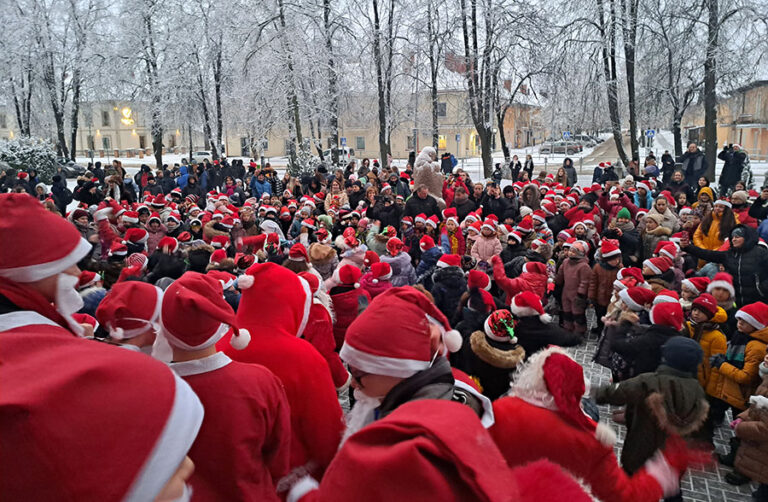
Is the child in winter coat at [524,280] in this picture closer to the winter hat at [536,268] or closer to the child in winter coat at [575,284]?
the winter hat at [536,268]

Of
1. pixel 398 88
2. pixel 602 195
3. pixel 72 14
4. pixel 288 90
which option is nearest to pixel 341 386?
pixel 602 195

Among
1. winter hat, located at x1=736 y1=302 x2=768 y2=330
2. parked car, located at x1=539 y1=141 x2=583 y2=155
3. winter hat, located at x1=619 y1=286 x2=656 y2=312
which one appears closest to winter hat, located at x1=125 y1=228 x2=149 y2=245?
winter hat, located at x1=619 y1=286 x2=656 y2=312

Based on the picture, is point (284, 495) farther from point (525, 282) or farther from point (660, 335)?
point (525, 282)

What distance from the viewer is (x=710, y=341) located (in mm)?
4898

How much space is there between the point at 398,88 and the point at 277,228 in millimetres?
25219

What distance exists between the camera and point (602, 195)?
37.3 feet

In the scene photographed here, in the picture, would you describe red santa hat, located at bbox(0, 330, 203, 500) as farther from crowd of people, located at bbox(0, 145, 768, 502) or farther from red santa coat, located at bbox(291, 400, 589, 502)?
red santa coat, located at bbox(291, 400, 589, 502)

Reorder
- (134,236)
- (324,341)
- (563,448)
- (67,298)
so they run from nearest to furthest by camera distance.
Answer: (67,298), (563,448), (324,341), (134,236)

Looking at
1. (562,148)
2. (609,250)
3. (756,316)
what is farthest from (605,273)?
(562,148)

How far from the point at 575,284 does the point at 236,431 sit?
633 centimetres

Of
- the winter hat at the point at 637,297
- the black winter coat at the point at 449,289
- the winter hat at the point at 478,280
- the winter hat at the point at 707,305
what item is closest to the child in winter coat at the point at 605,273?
the winter hat at the point at 637,297

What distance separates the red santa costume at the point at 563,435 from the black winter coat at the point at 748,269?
5.07 meters

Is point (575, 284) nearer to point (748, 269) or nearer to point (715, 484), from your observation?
point (748, 269)

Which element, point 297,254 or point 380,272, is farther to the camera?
point 380,272
